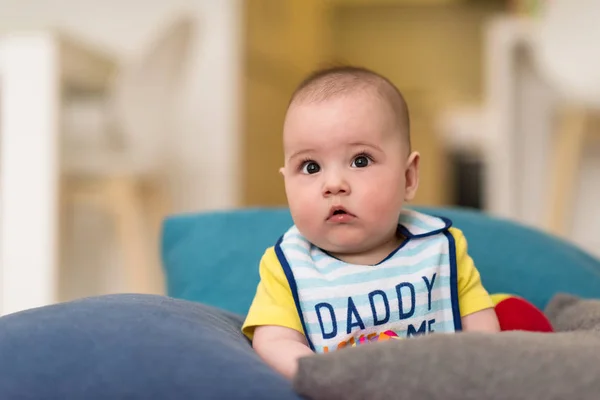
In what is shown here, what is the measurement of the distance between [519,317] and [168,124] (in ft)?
4.71

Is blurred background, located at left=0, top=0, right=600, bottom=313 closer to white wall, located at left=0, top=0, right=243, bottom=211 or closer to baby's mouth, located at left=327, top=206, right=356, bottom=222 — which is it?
white wall, located at left=0, top=0, right=243, bottom=211

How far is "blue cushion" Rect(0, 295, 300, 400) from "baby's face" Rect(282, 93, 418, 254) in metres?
0.17

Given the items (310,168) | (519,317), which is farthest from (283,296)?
(519,317)

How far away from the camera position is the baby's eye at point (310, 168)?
0.91 metres

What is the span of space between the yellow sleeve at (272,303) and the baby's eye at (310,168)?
10cm

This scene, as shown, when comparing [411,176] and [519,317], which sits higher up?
[411,176]

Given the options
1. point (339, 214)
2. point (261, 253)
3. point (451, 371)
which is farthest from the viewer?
point (261, 253)

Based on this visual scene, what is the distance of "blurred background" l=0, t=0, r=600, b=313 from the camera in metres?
1.76

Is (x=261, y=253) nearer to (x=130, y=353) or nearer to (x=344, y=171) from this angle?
(x=344, y=171)

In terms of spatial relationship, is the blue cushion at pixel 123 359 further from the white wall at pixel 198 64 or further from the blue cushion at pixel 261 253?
the white wall at pixel 198 64

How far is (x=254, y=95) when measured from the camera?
314 centimetres

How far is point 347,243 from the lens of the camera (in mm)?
899

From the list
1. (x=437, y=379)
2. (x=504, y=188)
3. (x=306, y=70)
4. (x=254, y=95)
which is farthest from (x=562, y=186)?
(x=306, y=70)

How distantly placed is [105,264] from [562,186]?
1.43 meters
